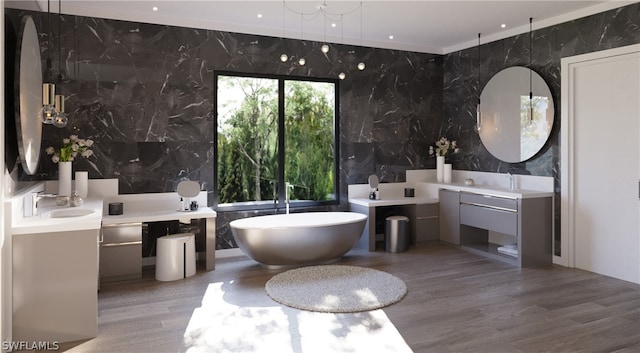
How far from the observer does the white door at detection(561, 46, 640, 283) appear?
15.0 feet

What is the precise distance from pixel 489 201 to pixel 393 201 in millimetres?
1243

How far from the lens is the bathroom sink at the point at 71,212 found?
3.79 metres

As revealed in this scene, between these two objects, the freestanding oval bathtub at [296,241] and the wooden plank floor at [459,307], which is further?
the freestanding oval bathtub at [296,241]

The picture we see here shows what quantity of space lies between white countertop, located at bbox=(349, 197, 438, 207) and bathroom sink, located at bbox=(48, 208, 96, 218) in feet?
11.1

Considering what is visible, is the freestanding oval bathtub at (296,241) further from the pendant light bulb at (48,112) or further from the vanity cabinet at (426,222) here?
the pendant light bulb at (48,112)

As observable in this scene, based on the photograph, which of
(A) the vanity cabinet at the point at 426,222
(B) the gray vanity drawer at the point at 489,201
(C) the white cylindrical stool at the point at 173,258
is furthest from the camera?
(A) the vanity cabinet at the point at 426,222

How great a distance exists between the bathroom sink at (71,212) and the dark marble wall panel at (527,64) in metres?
4.97

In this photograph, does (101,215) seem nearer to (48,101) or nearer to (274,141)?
(48,101)

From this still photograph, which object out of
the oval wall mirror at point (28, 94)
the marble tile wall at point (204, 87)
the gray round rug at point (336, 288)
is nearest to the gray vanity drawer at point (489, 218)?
the marble tile wall at point (204, 87)

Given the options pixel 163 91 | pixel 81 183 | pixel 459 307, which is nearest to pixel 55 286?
pixel 81 183

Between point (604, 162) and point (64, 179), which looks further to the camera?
point (604, 162)

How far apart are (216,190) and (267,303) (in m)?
2.09

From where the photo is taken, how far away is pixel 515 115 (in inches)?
228

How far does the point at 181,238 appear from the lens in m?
4.77
